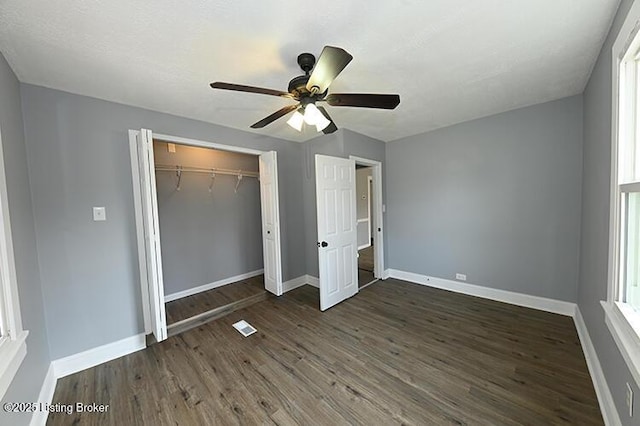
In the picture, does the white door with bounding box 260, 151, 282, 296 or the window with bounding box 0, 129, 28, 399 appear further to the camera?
the white door with bounding box 260, 151, 282, 296

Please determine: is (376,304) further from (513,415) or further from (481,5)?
(481,5)

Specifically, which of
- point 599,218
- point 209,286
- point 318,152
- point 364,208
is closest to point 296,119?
point 318,152

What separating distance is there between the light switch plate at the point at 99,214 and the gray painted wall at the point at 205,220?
1248 millimetres

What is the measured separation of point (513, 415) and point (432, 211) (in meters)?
2.64

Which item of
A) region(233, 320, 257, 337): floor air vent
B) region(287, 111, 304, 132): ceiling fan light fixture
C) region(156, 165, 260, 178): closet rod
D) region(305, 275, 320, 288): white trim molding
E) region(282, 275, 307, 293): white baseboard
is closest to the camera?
region(287, 111, 304, 132): ceiling fan light fixture

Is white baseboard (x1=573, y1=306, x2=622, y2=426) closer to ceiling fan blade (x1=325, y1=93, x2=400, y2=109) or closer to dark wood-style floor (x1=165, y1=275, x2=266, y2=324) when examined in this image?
ceiling fan blade (x1=325, y1=93, x2=400, y2=109)

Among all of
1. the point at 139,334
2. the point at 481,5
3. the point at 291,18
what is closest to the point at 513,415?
the point at 481,5

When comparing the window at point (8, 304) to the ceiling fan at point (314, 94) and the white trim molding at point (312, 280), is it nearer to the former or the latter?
the ceiling fan at point (314, 94)

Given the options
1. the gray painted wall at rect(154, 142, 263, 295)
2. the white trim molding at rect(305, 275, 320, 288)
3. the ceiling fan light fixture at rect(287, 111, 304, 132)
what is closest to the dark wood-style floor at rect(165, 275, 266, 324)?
the gray painted wall at rect(154, 142, 263, 295)

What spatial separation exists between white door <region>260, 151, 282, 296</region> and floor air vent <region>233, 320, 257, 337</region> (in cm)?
79

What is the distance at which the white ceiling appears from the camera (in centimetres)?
129

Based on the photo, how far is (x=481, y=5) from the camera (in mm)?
1308

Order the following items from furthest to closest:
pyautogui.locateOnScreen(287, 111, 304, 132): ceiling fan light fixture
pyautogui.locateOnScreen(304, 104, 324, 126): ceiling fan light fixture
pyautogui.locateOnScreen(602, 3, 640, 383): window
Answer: pyautogui.locateOnScreen(287, 111, 304, 132): ceiling fan light fixture → pyautogui.locateOnScreen(304, 104, 324, 126): ceiling fan light fixture → pyautogui.locateOnScreen(602, 3, 640, 383): window

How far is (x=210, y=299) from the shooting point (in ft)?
11.3
